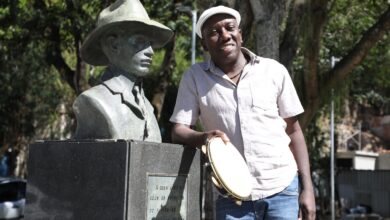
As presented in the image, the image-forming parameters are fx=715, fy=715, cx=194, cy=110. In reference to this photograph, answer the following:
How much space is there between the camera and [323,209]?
22.6 meters

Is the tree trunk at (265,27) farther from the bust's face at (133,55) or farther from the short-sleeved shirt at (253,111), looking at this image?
the short-sleeved shirt at (253,111)

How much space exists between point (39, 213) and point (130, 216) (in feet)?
2.38

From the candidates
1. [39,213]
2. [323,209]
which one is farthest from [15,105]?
[39,213]

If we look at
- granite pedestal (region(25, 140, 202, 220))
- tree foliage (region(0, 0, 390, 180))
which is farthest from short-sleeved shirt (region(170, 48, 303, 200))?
tree foliage (region(0, 0, 390, 180))

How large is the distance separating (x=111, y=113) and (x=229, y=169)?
1.16 m

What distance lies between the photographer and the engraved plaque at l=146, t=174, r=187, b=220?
4.77m

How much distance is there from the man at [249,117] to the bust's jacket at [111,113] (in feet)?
1.67

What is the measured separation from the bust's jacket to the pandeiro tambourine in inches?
38.6

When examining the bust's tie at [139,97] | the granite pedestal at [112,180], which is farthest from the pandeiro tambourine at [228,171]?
the bust's tie at [139,97]

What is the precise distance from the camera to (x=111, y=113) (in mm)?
4902

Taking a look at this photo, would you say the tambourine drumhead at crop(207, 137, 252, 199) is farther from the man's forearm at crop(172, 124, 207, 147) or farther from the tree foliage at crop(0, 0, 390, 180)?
the tree foliage at crop(0, 0, 390, 180)

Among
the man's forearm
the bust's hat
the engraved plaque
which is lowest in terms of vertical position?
the engraved plaque

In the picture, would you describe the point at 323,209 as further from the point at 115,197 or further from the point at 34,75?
the point at 115,197

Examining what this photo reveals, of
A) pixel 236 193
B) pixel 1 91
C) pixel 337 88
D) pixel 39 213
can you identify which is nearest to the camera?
pixel 236 193
